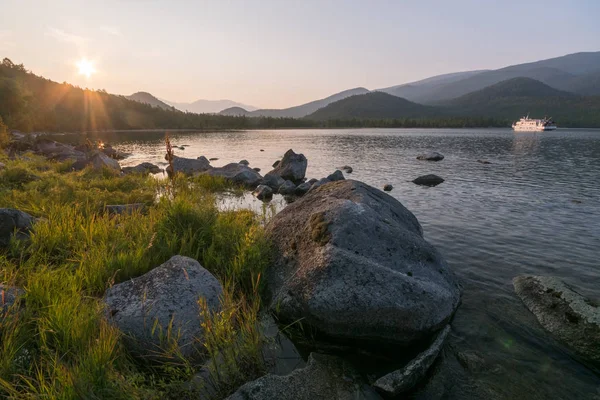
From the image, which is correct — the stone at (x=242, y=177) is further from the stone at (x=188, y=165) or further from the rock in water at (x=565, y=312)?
the rock in water at (x=565, y=312)

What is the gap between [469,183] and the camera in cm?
2453

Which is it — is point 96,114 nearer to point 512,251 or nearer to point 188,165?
point 188,165

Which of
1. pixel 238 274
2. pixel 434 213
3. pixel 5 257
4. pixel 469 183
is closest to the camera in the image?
pixel 5 257

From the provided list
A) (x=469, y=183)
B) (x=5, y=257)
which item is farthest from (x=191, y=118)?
(x=5, y=257)

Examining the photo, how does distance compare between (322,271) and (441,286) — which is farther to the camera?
(441,286)

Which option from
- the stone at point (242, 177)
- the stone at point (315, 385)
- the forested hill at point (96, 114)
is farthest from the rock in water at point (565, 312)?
the forested hill at point (96, 114)

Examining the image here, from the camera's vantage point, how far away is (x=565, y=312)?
6.69 metres

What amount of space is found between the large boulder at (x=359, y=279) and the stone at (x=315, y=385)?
2.20 feet

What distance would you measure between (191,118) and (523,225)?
158 meters

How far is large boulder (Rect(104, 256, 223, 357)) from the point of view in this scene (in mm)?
4902

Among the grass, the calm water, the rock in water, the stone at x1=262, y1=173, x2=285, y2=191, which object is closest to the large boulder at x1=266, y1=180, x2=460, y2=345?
the grass

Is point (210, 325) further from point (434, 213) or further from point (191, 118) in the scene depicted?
point (191, 118)

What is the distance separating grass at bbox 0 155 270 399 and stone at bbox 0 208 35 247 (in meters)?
0.28

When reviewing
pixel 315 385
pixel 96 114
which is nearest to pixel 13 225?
pixel 315 385
